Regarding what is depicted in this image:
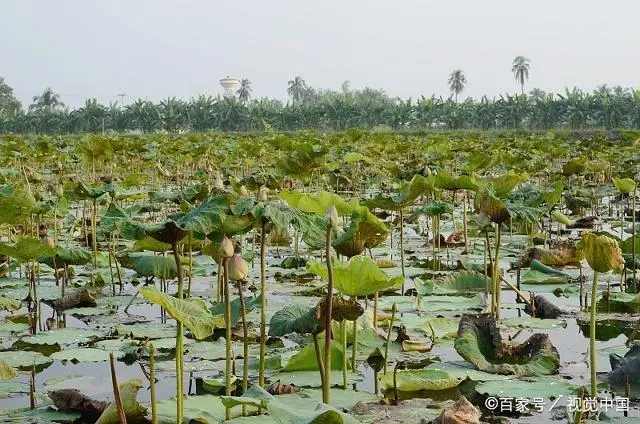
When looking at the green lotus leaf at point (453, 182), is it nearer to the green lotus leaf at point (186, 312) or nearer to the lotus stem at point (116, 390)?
the green lotus leaf at point (186, 312)

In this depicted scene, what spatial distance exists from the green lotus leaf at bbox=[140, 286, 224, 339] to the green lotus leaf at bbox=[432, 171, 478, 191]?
1999 mm

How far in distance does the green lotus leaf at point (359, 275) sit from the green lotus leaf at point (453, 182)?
5.18ft

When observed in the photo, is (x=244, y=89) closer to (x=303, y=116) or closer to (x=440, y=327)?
(x=303, y=116)

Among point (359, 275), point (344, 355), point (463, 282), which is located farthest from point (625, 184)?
point (359, 275)

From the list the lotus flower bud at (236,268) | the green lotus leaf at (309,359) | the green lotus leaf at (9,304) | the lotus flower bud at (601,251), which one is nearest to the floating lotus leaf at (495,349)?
the green lotus leaf at (309,359)

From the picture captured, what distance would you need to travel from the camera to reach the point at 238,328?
3387 mm

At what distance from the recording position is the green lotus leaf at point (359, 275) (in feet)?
6.87

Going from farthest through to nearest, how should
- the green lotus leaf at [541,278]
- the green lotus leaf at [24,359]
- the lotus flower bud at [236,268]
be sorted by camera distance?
the green lotus leaf at [541,278] → the green lotus leaf at [24,359] → the lotus flower bud at [236,268]

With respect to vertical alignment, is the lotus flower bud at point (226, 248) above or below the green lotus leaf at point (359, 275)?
above

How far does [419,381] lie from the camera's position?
2.47 m

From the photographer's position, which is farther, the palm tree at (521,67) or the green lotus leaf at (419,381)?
the palm tree at (521,67)

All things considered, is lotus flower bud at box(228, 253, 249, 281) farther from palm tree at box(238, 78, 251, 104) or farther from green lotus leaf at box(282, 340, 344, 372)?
palm tree at box(238, 78, 251, 104)

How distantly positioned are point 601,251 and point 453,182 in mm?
1563

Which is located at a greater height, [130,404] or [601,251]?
[601,251]
